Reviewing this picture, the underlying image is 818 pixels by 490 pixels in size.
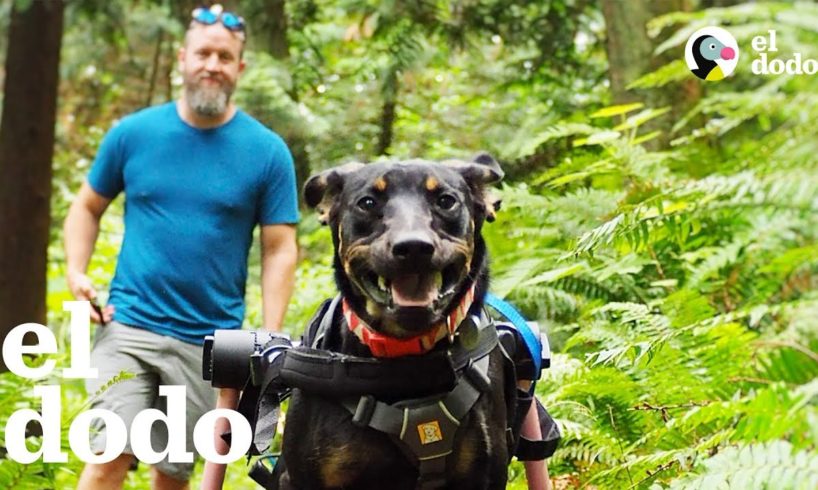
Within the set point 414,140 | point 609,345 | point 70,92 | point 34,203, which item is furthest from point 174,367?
point 70,92

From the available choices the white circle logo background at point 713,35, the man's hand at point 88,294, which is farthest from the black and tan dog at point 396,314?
the white circle logo background at point 713,35

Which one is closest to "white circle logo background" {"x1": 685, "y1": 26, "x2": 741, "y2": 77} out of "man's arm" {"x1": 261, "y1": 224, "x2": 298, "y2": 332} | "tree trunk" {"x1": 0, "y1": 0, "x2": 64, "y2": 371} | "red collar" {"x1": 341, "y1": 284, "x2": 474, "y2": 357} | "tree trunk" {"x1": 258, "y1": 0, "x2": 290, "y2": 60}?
"man's arm" {"x1": 261, "y1": 224, "x2": 298, "y2": 332}

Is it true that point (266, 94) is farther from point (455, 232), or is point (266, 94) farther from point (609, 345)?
point (455, 232)

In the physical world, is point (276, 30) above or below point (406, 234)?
above

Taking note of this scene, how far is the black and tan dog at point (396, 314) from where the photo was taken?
2.90m

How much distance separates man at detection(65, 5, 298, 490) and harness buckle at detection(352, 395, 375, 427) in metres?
2.14

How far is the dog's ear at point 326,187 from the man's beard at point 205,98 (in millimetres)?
2012

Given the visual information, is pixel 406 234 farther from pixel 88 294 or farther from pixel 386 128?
pixel 386 128

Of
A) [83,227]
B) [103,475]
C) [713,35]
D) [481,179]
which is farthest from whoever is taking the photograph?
[713,35]

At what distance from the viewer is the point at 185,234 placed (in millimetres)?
4969

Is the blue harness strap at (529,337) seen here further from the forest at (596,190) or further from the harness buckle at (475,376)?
the harness buckle at (475,376)

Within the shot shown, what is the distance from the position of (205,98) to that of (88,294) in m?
1.16

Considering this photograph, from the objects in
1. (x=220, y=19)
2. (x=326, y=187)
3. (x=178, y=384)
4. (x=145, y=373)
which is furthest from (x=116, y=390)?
(x=326, y=187)

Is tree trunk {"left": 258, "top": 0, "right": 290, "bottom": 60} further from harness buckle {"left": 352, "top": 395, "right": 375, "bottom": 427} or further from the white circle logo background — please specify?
harness buckle {"left": 352, "top": 395, "right": 375, "bottom": 427}
